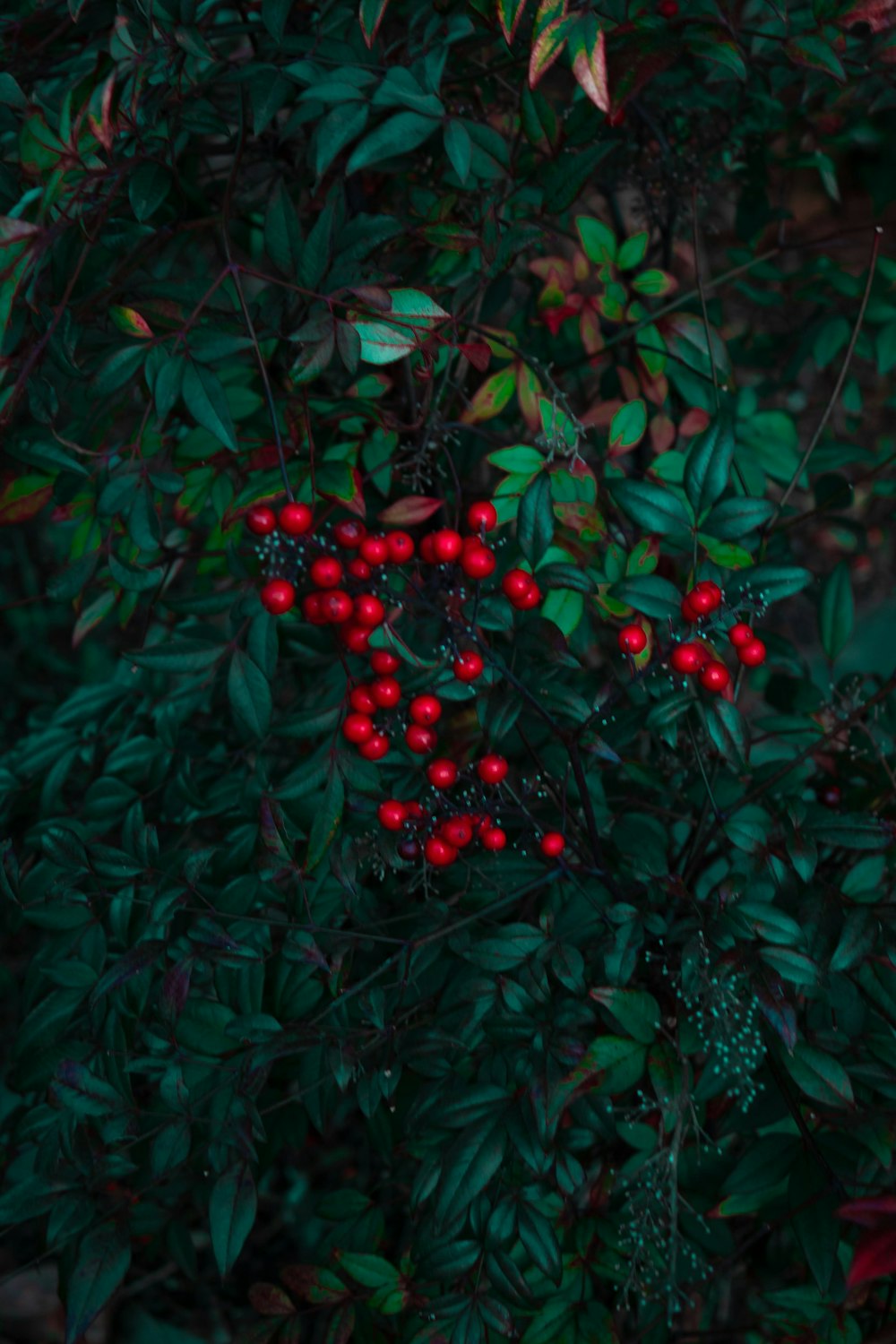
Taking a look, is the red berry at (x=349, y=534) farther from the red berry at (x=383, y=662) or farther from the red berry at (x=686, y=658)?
the red berry at (x=686, y=658)

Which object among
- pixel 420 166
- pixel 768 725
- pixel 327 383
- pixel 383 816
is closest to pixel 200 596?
pixel 383 816

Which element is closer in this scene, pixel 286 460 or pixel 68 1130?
pixel 68 1130

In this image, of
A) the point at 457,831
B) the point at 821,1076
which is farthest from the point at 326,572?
the point at 821,1076

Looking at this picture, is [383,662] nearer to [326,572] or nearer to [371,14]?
[326,572]

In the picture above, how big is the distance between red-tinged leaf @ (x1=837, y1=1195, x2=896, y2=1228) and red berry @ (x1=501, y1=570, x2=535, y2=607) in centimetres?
48

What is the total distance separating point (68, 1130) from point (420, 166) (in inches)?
39.5

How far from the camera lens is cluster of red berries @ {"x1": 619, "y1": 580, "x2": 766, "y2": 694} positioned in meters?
0.84

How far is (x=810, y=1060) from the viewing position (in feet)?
2.74

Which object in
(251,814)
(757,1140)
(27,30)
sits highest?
(27,30)

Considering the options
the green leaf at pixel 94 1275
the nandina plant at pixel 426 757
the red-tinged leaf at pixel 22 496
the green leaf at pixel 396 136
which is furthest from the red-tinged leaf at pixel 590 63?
the green leaf at pixel 94 1275

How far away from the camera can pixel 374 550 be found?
0.85 meters

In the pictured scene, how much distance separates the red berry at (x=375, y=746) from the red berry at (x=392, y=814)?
48 millimetres

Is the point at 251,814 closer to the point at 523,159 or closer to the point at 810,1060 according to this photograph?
the point at 810,1060

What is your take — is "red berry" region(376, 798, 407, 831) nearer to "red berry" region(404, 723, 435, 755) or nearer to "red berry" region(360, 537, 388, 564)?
"red berry" region(404, 723, 435, 755)
